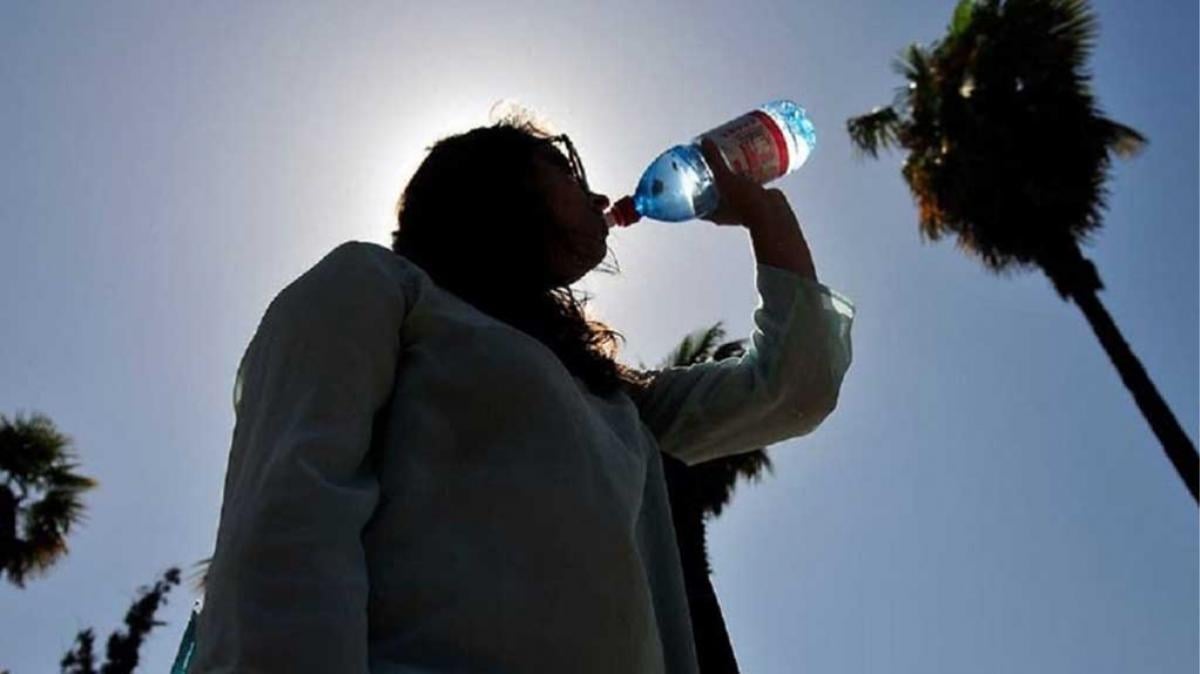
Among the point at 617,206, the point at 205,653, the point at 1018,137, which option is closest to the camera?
the point at 205,653

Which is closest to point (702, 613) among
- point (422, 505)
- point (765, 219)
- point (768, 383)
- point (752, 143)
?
point (768, 383)

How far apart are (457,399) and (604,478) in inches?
8.1

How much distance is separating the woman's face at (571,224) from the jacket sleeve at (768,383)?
25 centimetres

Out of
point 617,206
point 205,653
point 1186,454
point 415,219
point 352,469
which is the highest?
point 1186,454

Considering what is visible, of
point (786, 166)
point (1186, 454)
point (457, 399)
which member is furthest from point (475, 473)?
point (1186, 454)

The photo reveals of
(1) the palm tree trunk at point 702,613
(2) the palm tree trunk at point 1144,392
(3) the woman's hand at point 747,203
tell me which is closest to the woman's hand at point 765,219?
(3) the woman's hand at point 747,203

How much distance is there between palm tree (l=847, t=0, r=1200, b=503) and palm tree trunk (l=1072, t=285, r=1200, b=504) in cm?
1

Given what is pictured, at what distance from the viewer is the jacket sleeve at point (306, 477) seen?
3.86 ft

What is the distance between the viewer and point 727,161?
270 cm

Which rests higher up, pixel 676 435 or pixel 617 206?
pixel 617 206

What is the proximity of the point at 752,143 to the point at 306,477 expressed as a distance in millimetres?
1962

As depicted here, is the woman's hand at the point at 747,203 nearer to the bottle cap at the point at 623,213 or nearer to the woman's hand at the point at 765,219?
the woman's hand at the point at 765,219

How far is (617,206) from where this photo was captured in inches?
118

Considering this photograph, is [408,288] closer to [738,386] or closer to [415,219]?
[415,219]
